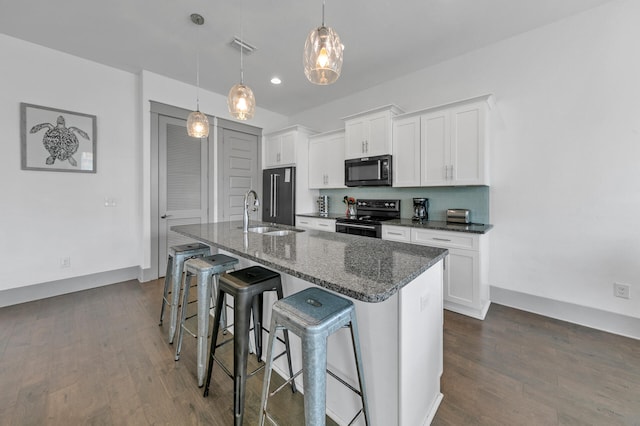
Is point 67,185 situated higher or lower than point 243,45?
lower

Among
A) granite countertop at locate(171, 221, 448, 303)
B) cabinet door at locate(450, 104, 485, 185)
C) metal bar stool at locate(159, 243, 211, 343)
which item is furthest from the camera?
cabinet door at locate(450, 104, 485, 185)

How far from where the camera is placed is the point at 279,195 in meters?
4.56

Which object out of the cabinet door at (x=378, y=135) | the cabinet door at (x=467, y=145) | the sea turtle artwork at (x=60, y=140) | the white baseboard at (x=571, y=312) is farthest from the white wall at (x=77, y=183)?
the white baseboard at (x=571, y=312)

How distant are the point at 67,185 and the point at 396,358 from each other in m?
4.10

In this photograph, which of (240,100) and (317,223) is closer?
(240,100)

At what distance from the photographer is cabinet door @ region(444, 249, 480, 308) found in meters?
2.48

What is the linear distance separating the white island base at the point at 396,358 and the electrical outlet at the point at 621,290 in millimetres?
2116

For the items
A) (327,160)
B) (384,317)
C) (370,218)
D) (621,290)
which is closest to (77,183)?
(327,160)

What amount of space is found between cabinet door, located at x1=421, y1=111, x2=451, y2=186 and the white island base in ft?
5.86

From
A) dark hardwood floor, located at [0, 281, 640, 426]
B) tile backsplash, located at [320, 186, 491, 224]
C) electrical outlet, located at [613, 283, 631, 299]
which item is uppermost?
tile backsplash, located at [320, 186, 491, 224]

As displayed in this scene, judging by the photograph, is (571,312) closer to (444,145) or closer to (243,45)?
(444,145)

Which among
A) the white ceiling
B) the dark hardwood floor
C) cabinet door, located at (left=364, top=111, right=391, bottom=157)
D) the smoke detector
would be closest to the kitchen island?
the dark hardwood floor

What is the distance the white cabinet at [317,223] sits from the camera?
373 cm

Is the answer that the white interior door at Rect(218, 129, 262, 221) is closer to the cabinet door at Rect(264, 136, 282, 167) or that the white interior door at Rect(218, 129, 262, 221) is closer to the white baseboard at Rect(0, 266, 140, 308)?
the cabinet door at Rect(264, 136, 282, 167)
